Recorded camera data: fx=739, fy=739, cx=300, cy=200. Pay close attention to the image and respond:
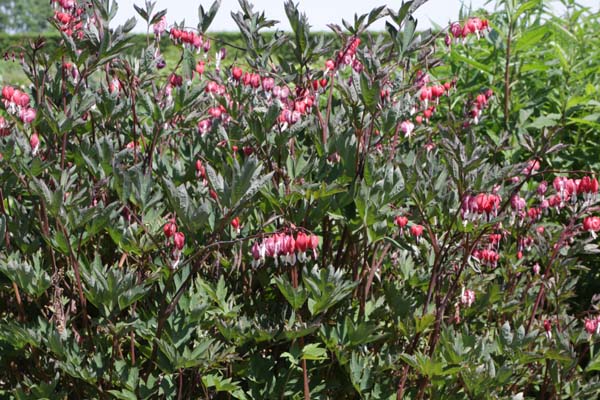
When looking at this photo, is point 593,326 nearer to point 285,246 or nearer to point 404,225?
point 404,225

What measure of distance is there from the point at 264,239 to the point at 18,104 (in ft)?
3.63

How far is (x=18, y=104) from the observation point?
8.61 ft

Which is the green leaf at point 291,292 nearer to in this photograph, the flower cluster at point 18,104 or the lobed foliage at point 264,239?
the lobed foliage at point 264,239

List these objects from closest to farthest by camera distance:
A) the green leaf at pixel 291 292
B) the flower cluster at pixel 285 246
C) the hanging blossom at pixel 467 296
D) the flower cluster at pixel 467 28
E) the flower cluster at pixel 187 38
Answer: the flower cluster at pixel 285 246
the green leaf at pixel 291 292
the hanging blossom at pixel 467 296
the flower cluster at pixel 187 38
the flower cluster at pixel 467 28

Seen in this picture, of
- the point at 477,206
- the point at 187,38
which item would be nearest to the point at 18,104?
the point at 187,38

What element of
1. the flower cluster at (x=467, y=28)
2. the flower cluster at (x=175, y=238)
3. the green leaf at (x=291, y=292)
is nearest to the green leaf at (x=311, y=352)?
the green leaf at (x=291, y=292)

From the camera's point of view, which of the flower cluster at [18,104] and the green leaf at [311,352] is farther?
the flower cluster at [18,104]

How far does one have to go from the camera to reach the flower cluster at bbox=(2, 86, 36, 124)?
257cm

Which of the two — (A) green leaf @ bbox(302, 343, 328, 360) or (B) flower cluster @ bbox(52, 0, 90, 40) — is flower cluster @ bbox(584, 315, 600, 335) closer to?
(A) green leaf @ bbox(302, 343, 328, 360)

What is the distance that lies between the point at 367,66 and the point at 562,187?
0.79 m

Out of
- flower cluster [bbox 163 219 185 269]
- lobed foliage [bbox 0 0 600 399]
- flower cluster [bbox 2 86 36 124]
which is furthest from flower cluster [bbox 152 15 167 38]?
flower cluster [bbox 163 219 185 269]

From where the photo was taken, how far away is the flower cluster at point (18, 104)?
2.57 meters

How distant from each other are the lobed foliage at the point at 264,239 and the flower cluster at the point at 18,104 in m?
0.01

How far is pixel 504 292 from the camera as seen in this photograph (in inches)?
119
